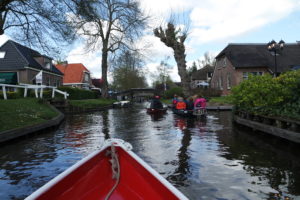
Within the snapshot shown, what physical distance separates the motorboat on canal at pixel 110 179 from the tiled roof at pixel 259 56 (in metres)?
32.7

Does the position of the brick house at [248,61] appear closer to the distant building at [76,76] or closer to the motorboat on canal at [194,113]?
the motorboat on canal at [194,113]

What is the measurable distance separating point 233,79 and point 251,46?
6870 millimetres

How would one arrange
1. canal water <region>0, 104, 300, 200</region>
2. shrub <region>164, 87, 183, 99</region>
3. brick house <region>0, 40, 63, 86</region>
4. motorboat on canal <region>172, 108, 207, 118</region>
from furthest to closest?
shrub <region>164, 87, 183, 99</region>, brick house <region>0, 40, 63, 86</region>, motorboat on canal <region>172, 108, 207, 118</region>, canal water <region>0, 104, 300, 200</region>

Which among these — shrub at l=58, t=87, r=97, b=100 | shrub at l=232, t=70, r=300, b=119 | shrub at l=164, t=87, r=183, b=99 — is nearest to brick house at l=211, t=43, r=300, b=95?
shrub at l=164, t=87, r=183, b=99

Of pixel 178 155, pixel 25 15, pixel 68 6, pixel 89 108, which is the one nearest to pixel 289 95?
pixel 178 155

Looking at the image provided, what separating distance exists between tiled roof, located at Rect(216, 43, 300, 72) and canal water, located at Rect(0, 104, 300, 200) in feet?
88.5

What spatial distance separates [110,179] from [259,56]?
118 feet

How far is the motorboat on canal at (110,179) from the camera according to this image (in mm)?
2832

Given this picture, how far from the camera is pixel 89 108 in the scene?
2484 centimetres

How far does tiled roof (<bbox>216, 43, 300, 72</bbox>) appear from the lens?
111ft

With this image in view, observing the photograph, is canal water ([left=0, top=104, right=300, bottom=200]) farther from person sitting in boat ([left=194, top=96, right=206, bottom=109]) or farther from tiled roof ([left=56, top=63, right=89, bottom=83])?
tiled roof ([left=56, top=63, right=89, bottom=83])

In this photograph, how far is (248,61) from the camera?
34312 millimetres

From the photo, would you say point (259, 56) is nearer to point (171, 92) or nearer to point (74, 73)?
point (171, 92)

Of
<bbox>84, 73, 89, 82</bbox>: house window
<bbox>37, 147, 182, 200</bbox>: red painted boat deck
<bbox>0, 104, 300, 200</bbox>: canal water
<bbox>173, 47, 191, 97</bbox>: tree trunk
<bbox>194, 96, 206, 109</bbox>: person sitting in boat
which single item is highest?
<bbox>84, 73, 89, 82</bbox>: house window
